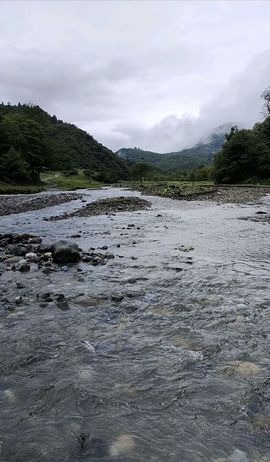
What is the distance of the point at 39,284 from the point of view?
11148 millimetres

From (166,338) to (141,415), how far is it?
2.39m

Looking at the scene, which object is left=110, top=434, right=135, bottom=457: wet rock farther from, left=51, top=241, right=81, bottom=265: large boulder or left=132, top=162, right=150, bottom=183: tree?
left=132, top=162, right=150, bottom=183: tree

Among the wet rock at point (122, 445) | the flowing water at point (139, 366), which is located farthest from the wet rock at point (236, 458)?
the wet rock at point (122, 445)

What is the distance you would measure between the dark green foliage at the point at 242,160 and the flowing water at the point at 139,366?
76319mm

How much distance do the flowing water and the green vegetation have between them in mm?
76330

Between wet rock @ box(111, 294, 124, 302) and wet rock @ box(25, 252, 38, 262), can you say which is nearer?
wet rock @ box(111, 294, 124, 302)

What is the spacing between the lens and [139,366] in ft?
21.0

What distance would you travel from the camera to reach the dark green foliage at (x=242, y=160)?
83.4m

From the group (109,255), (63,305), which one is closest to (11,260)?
(109,255)

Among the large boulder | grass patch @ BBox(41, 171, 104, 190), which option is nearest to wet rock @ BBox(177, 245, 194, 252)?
the large boulder

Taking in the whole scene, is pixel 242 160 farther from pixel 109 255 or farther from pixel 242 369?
pixel 242 369

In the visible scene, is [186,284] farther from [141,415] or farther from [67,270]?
[141,415]

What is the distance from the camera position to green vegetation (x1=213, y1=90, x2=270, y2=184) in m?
83.4

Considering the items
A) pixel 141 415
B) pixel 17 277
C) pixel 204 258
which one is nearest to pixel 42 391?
pixel 141 415
